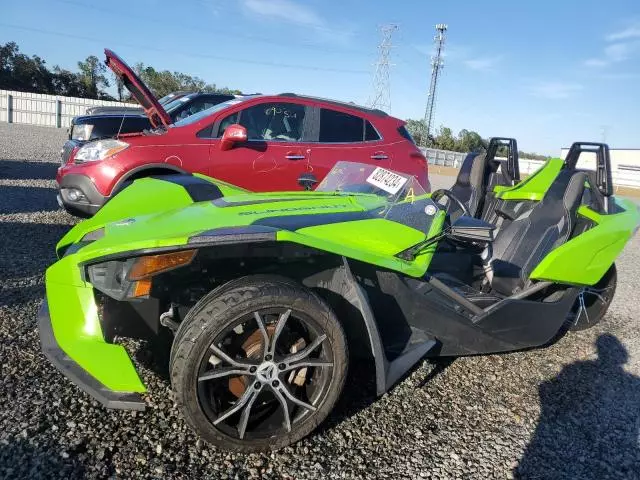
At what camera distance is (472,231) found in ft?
8.01

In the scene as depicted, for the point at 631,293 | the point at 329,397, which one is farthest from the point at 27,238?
the point at 631,293

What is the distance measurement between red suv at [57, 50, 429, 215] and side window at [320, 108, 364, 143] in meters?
0.01

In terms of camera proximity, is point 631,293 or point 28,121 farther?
point 28,121

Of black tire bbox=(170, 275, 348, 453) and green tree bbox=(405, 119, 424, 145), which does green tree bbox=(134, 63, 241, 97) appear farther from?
black tire bbox=(170, 275, 348, 453)

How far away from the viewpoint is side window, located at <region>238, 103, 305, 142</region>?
18.6 feet

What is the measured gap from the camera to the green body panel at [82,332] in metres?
1.97

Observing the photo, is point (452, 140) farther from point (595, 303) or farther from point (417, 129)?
point (595, 303)

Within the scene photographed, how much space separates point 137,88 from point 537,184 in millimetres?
4805

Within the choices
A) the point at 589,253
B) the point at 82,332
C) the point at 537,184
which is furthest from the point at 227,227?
the point at 537,184

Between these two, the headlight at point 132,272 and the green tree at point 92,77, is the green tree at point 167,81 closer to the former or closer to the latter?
the green tree at point 92,77

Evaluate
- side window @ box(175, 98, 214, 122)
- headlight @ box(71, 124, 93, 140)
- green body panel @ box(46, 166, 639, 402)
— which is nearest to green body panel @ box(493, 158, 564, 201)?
green body panel @ box(46, 166, 639, 402)

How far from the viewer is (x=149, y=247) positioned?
6.39 feet

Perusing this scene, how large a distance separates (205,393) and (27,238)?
408 centimetres

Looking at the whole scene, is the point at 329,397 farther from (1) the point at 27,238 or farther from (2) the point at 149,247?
(1) the point at 27,238
